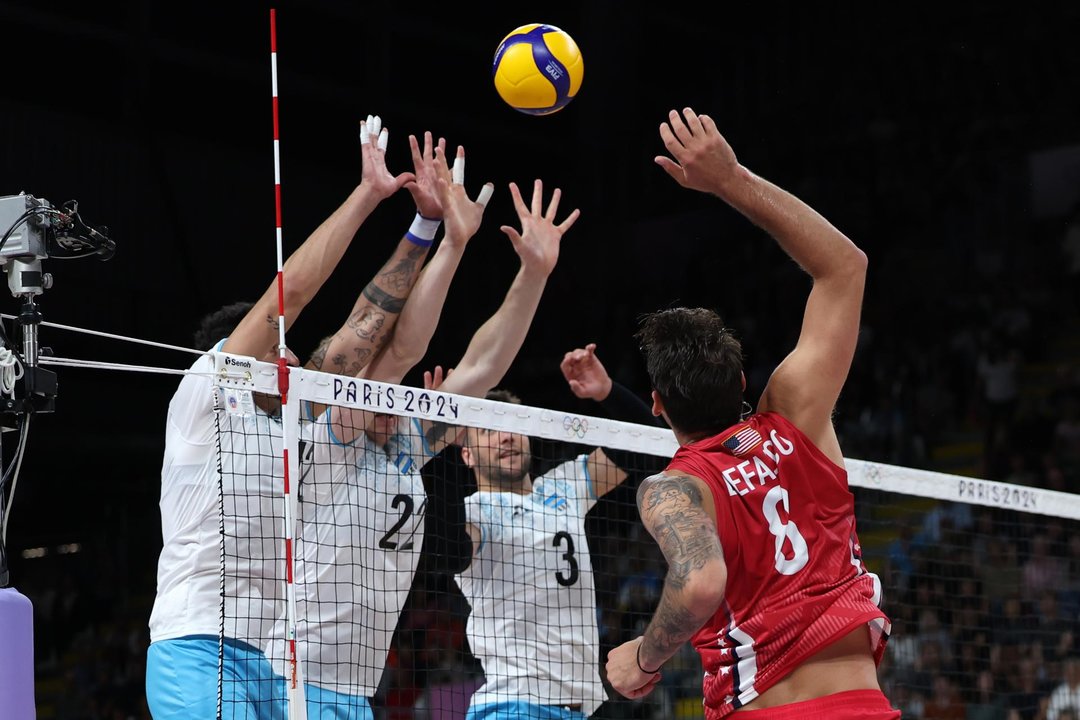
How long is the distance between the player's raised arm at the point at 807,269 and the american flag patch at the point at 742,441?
179 millimetres

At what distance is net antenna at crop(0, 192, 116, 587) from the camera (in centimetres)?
425

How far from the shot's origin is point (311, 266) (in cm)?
545

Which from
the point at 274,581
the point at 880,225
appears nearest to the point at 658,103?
the point at 880,225

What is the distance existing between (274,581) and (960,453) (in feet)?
40.2

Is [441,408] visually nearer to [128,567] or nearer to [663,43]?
[128,567]

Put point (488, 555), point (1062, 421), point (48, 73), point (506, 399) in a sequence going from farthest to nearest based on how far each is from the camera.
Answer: point (48, 73) → point (1062, 421) → point (506, 399) → point (488, 555)

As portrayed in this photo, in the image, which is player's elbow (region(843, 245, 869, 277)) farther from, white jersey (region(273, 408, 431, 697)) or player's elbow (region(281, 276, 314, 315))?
white jersey (region(273, 408, 431, 697))

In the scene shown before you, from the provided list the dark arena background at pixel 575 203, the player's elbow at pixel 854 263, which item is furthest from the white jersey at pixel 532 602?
the dark arena background at pixel 575 203

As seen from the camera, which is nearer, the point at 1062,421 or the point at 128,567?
the point at 1062,421

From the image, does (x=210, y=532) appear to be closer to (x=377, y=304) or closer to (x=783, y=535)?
(x=377, y=304)

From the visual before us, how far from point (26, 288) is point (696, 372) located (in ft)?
7.30

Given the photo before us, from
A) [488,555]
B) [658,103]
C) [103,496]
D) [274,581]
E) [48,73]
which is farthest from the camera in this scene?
[658,103]

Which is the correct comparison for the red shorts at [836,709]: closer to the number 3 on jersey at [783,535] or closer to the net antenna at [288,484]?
the number 3 on jersey at [783,535]

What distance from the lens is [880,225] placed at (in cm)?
1894
